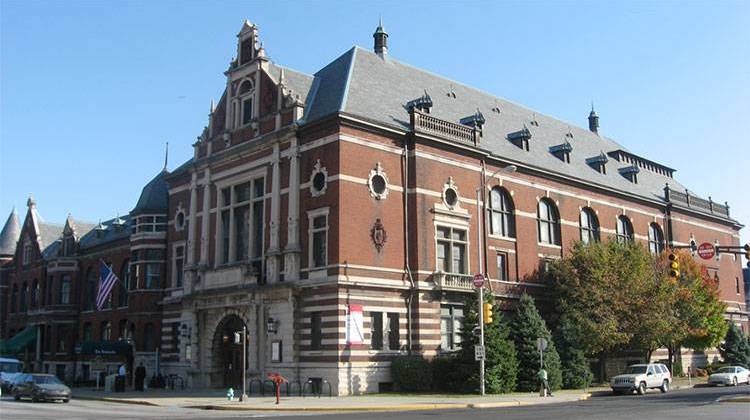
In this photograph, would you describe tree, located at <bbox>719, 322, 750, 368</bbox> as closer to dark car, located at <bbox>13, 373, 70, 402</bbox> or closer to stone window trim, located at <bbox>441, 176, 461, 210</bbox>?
stone window trim, located at <bbox>441, 176, 461, 210</bbox>

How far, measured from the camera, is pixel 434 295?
42.2 m

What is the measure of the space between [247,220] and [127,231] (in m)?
19.9

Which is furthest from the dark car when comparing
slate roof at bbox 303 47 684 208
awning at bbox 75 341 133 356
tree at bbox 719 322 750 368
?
tree at bbox 719 322 750 368

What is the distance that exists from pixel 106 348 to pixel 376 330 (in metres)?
21.5

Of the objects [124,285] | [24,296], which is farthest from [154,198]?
[24,296]

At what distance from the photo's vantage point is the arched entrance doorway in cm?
4475

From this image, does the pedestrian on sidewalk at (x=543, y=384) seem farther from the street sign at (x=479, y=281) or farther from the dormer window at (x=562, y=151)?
the dormer window at (x=562, y=151)

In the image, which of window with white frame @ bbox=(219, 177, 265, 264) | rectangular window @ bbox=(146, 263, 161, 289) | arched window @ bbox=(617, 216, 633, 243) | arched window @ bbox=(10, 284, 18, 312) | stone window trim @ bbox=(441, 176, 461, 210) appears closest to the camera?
stone window trim @ bbox=(441, 176, 461, 210)

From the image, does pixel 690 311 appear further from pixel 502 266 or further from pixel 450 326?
pixel 450 326

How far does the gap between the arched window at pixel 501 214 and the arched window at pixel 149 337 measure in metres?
25.1

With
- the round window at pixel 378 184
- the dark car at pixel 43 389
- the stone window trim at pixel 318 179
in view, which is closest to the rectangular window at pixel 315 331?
the stone window trim at pixel 318 179

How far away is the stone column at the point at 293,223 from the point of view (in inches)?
1612

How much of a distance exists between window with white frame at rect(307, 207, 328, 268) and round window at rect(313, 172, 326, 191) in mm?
1351

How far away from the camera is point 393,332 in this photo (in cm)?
4078
